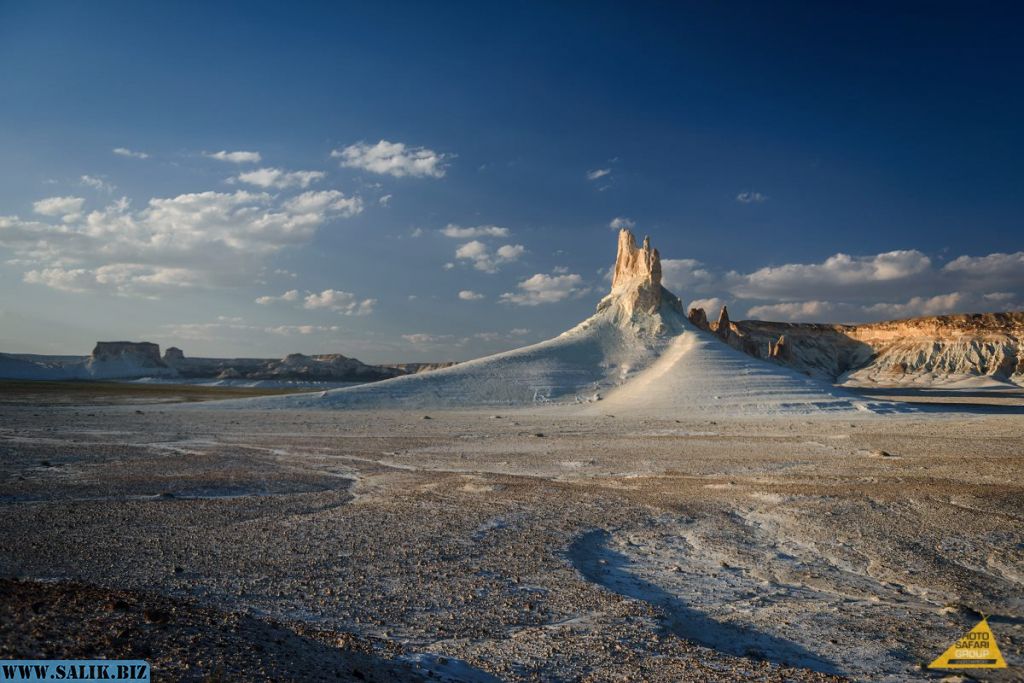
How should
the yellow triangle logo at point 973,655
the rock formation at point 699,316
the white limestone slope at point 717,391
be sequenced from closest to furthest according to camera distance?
the yellow triangle logo at point 973,655 < the white limestone slope at point 717,391 < the rock formation at point 699,316

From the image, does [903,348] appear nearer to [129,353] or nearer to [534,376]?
[534,376]

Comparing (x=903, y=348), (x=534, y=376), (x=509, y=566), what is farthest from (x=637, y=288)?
(x=903, y=348)

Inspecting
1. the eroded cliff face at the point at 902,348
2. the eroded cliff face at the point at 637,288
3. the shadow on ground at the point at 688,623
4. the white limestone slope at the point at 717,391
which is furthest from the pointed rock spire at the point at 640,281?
the shadow on ground at the point at 688,623

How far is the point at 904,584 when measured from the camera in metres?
7.85

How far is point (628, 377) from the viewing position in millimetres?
51531

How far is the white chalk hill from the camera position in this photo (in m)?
42.8

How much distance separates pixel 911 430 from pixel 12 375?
504 ft

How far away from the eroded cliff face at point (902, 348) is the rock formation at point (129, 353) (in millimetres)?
127015

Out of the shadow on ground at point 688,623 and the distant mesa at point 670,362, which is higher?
the distant mesa at point 670,362

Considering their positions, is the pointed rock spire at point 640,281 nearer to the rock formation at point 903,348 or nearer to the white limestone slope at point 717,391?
the white limestone slope at point 717,391

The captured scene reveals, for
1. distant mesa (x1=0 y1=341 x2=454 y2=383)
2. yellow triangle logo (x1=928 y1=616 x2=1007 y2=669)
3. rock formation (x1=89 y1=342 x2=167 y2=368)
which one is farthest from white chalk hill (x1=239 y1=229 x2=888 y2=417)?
rock formation (x1=89 y1=342 x2=167 y2=368)

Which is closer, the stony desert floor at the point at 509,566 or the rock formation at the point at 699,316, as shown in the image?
the stony desert floor at the point at 509,566

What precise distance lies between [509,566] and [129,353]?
162 meters

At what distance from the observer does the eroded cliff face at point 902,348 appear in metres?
101
